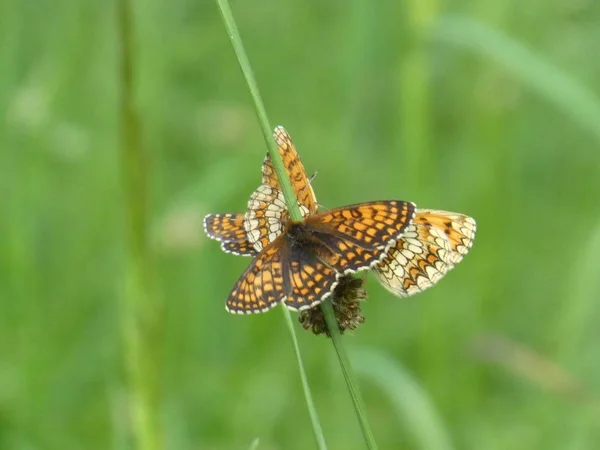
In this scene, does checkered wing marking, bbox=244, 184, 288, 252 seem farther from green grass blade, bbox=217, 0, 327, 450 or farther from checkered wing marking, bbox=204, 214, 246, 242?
green grass blade, bbox=217, 0, 327, 450

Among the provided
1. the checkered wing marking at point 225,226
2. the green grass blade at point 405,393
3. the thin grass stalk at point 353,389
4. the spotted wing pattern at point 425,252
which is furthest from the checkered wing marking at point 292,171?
the green grass blade at point 405,393

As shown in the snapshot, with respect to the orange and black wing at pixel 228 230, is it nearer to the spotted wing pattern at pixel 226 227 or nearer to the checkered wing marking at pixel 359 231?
the spotted wing pattern at pixel 226 227

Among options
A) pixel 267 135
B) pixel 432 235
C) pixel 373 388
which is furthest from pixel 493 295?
pixel 267 135

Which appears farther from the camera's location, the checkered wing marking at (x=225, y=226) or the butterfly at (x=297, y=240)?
the checkered wing marking at (x=225, y=226)

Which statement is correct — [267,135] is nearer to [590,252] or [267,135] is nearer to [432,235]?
[432,235]

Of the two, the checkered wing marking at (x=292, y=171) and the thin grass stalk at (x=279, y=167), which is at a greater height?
the checkered wing marking at (x=292, y=171)

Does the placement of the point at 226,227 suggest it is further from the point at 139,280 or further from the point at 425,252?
the point at 425,252

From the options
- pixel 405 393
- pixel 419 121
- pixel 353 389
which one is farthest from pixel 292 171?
pixel 419 121
